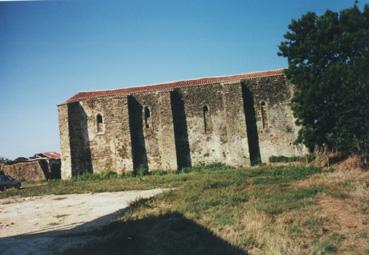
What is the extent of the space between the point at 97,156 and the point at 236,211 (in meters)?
16.9

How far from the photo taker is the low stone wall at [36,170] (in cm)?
2628

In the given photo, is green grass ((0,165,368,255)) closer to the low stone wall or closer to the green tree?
the green tree

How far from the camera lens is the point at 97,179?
22344 mm

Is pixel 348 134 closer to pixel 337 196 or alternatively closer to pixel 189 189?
pixel 337 196

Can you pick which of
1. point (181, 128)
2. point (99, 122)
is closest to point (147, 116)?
point (181, 128)

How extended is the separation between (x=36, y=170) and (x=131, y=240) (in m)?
22.4

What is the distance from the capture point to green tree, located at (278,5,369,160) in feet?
44.2

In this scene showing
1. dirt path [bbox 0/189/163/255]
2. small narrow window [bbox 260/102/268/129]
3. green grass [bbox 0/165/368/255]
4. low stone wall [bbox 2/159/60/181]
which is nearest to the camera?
green grass [bbox 0/165/368/255]

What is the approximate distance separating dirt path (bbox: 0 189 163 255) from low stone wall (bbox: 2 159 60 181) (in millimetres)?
11089

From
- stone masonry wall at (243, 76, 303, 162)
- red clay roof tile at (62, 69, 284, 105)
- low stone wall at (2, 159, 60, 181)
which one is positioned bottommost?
low stone wall at (2, 159, 60, 181)

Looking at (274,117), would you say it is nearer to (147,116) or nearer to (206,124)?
(206,124)

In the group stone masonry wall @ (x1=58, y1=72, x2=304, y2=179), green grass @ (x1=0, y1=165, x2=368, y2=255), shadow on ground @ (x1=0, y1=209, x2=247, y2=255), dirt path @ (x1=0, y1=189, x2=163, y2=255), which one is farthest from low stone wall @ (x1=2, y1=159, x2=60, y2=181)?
shadow on ground @ (x1=0, y1=209, x2=247, y2=255)

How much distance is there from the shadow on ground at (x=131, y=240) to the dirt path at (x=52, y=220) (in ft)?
0.07

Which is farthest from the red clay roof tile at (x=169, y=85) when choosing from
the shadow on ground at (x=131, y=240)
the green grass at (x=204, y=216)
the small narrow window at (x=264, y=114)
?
the shadow on ground at (x=131, y=240)
